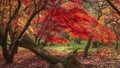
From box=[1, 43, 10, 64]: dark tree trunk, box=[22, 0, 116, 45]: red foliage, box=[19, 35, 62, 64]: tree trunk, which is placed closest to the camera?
box=[1, 43, 10, 64]: dark tree trunk

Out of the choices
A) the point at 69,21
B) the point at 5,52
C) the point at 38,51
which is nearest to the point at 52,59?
the point at 38,51

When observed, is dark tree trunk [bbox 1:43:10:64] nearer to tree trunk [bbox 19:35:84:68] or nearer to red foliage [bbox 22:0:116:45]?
tree trunk [bbox 19:35:84:68]

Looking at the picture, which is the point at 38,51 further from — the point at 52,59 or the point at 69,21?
the point at 69,21

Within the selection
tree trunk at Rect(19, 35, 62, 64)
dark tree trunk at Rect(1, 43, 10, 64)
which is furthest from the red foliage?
dark tree trunk at Rect(1, 43, 10, 64)

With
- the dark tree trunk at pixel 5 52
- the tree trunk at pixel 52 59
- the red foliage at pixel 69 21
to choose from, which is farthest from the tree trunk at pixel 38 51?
the red foliage at pixel 69 21

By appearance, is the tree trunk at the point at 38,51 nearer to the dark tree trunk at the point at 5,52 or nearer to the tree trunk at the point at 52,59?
the tree trunk at the point at 52,59

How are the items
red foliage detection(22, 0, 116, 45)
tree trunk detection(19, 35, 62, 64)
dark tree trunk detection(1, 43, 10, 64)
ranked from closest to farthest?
dark tree trunk detection(1, 43, 10, 64) → tree trunk detection(19, 35, 62, 64) → red foliage detection(22, 0, 116, 45)

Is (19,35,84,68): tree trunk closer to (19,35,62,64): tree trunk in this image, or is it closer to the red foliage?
(19,35,62,64): tree trunk

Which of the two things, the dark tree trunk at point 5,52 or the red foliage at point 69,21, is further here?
the red foliage at point 69,21

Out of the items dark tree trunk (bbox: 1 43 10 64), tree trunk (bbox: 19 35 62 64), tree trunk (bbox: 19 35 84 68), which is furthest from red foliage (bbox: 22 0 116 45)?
dark tree trunk (bbox: 1 43 10 64)

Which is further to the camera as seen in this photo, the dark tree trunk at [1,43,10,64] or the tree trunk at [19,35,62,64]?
the tree trunk at [19,35,62,64]

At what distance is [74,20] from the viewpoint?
20016 mm

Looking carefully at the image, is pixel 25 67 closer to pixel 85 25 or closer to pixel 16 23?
pixel 16 23

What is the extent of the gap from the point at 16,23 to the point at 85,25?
7.47 m
